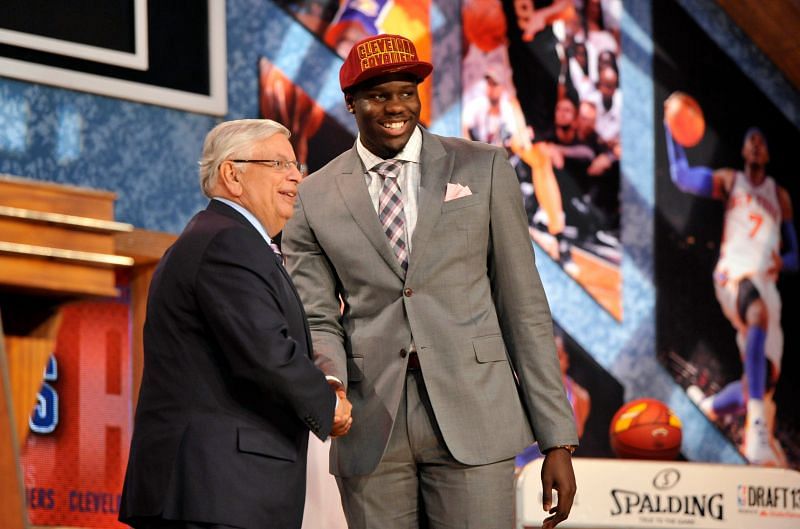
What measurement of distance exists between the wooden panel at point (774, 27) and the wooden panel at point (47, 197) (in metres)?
3.71

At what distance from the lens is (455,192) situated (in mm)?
2615

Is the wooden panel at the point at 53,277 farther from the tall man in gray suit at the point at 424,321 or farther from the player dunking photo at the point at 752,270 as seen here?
the player dunking photo at the point at 752,270

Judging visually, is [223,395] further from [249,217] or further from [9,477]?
[9,477]

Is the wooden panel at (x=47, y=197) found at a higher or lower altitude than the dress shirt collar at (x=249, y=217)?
higher

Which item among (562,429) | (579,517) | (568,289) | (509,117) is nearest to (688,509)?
(579,517)

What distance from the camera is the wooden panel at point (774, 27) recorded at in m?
6.54

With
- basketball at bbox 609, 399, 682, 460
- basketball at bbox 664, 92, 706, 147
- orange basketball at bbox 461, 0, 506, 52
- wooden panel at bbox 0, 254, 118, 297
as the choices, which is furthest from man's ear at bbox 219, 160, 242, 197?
basketball at bbox 664, 92, 706, 147

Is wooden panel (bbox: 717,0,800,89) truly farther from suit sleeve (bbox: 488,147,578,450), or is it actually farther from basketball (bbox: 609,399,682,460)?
suit sleeve (bbox: 488,147,578,450)

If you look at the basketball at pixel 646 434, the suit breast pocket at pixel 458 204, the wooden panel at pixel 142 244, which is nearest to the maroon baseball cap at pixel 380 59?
the suit breast pocket at pixel 458 204

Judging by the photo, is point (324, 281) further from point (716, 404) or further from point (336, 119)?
point (716, 404)

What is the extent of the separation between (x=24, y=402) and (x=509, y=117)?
2.85 metres

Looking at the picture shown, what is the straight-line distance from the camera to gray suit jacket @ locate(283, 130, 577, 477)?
252 centimetres

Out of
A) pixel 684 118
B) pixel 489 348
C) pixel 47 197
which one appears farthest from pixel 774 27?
pixel 489 348

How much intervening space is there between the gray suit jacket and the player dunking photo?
3879mm
